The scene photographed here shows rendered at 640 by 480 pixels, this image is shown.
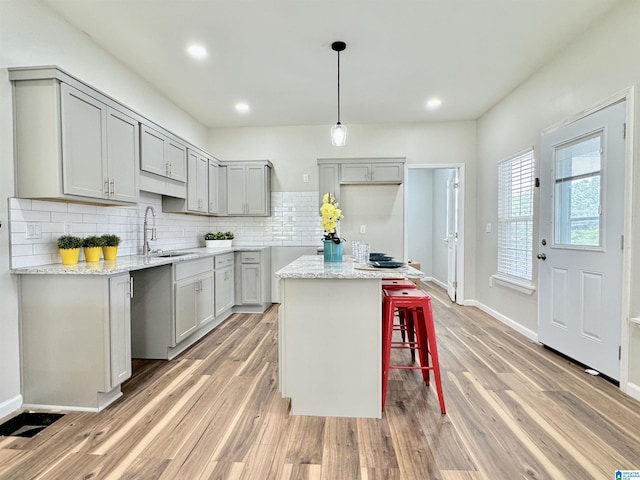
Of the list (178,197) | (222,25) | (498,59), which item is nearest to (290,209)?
(178,197)

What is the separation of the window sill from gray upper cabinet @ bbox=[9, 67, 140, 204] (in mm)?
4169

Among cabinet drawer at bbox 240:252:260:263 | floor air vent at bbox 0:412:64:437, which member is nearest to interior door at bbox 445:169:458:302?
cabinet drawer at bbox 240:252:260:263

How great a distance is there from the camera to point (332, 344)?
2.01m

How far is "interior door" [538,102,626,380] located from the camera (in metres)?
2.39

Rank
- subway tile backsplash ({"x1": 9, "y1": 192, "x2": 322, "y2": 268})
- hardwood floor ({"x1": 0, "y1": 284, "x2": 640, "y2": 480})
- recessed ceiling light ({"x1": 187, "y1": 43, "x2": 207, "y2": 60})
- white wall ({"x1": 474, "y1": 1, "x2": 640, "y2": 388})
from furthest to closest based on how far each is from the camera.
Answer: recessed ceiling light ({"x1": 187, "y1": 43, "x2": 207, "y2": 60})
white wall ({"x1": 474, "y1": 1, "x2": 640, "y2": 388})
subway tile backsplash ({"x1": 9, "y1": 192, "x2": 322, "y2": 268})
hardwood floor ({"x1": 0, "y1": 284, "x2": 640, "y2": 480})

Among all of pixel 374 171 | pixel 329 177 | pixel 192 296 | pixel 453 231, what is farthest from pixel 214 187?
pixel 453 231

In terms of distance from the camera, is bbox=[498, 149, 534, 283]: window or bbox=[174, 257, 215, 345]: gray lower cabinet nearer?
bbox=[174, 257, 215, 345]: gray lower cabinet

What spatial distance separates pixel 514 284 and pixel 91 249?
13.9 ft

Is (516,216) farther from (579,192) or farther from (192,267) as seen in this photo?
(192,267)

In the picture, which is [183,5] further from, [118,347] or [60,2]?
[118,347]

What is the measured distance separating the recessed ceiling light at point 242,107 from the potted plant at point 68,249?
271 cm

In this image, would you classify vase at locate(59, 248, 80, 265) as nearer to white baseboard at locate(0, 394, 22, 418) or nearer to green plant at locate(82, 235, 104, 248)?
green plant at locate(82, 235, 104, 248)

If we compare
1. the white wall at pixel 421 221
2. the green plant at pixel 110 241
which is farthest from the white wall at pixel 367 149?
the green plant at pixel 110 241

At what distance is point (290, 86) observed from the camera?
3.70m
